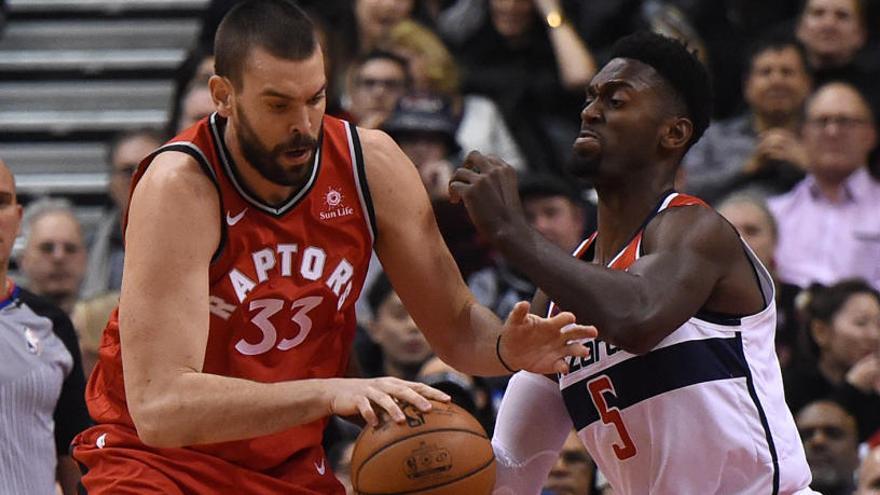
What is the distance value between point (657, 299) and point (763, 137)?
447cm

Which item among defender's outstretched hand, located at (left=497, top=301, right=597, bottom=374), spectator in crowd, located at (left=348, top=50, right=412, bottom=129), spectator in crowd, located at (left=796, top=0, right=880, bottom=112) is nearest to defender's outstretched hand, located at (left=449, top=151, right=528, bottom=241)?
defender's outstretched hand, located at (left=497, top=301, right=597, bottom=374)

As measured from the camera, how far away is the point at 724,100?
9.20 m

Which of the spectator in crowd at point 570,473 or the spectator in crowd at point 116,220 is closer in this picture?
the spectator in crowd at point 570,473

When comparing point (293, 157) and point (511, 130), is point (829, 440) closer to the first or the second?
point (511, 130)

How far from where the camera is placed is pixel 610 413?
4.39 meters

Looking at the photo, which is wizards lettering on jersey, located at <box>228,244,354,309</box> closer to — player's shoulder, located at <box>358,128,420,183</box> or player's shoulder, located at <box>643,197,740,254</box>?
player's shoulder, located at <box>358,128,420,183</box>

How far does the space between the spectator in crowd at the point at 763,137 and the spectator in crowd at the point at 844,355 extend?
3.64 ft

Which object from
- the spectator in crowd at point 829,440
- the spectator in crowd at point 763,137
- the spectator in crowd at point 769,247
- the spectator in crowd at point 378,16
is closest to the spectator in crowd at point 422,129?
the spectator in crowd at point 378,16

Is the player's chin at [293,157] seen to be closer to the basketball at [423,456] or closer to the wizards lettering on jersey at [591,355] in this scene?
the basketball at [423,456]

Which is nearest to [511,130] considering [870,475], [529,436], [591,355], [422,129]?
[422,129]

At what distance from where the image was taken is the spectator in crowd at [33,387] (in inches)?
195

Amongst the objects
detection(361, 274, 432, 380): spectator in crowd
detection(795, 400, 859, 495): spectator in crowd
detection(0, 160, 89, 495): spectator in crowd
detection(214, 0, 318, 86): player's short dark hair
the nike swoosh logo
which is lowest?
detection(795, 400, 859, 495): spectator in crowd

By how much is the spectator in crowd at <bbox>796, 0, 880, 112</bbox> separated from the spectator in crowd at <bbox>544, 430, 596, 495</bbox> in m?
3.04

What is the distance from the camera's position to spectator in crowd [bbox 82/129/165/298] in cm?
839
